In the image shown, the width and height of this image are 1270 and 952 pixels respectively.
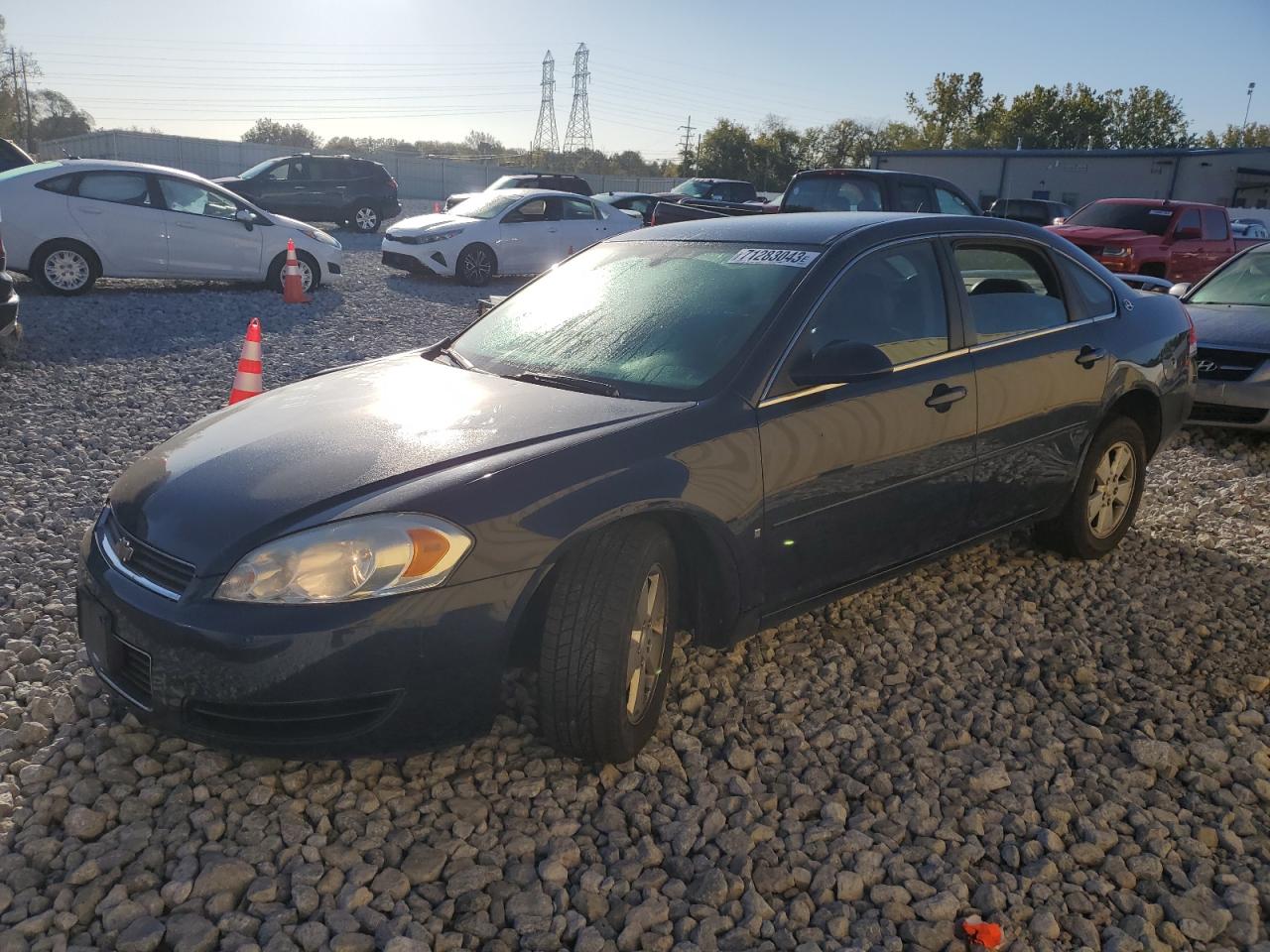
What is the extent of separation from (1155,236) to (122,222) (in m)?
13.1

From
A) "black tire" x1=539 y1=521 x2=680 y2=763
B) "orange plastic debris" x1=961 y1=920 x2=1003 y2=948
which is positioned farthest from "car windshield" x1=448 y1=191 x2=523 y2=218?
"orange plastic debris" x1=961 y1=920 x2=1003 y2=948

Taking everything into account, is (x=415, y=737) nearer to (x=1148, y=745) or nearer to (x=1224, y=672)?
(x=1148, y=745)

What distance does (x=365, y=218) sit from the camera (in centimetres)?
2303

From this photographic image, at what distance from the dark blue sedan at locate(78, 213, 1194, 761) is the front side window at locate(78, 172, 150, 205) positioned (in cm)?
903

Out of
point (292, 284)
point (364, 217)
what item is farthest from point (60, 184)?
point (364, 217)

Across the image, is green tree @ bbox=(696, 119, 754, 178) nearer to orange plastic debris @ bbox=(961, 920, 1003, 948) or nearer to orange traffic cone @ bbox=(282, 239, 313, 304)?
orange traffic cone @ bbox=(282, 239, 313, 304)

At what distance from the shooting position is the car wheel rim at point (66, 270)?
1116cm

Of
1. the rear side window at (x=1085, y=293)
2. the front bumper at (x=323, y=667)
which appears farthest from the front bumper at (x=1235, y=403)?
the front bumper at (x=323, y=667)

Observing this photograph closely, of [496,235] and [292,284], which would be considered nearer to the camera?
[292,284]

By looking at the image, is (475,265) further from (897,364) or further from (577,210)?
(897,364)

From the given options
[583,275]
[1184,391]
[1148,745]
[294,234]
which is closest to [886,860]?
[1148,745]

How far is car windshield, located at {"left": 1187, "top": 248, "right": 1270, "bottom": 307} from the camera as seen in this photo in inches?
340

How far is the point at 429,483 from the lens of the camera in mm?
2766

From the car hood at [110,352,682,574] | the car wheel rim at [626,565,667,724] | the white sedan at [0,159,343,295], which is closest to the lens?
the car hood at [110,352,682,574]
